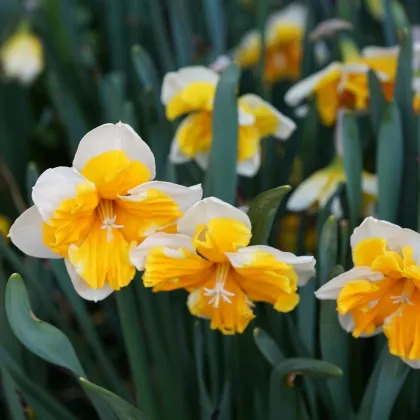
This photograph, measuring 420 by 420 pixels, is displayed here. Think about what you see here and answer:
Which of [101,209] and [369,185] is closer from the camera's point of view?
[101,209]

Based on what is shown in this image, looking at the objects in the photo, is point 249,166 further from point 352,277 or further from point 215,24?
point 215,24

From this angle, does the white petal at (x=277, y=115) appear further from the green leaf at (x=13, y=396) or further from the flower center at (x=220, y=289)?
the green leaf at (x=13, y=396)

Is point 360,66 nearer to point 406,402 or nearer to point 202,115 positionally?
point 202,115

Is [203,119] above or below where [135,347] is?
above

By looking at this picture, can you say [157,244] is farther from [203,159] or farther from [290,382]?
[203,159]

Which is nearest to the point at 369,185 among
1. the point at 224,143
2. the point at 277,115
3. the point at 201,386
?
the point at 277,115

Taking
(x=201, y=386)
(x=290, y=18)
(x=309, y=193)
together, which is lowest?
(x=201, y=386)

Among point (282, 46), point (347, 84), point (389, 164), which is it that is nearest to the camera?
point (389, 164)

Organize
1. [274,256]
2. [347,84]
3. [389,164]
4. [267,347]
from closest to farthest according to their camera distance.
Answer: [274,256] < [267,347] < [389,164] < [347,84]
